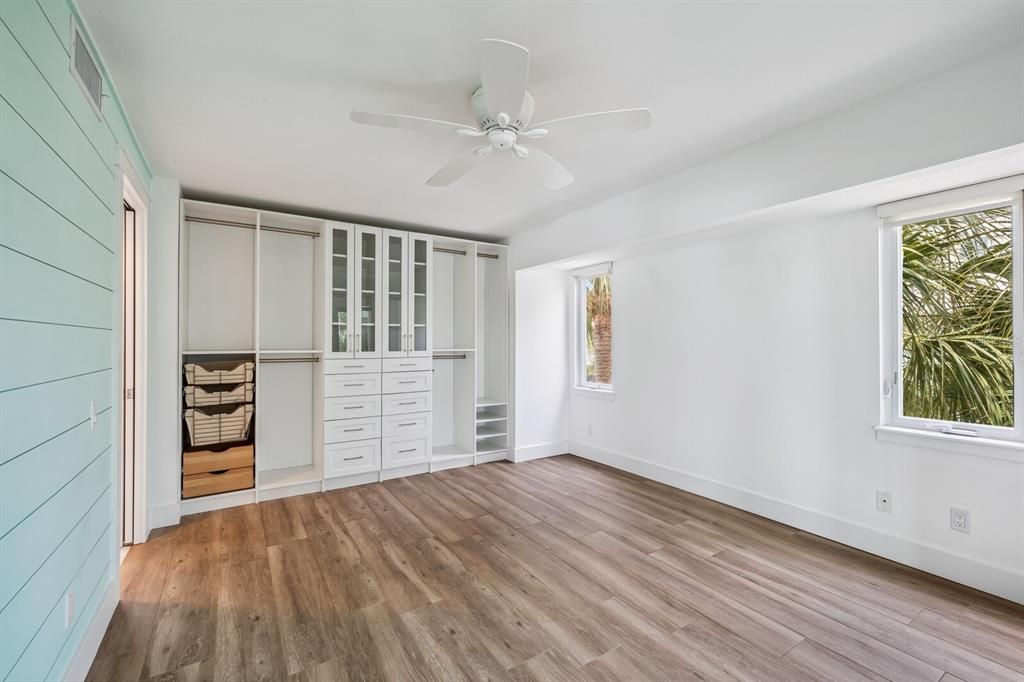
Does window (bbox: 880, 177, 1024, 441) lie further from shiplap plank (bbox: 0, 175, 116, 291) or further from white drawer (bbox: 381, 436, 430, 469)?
shiplap plank (bbox: 0, 175, 116, 291)

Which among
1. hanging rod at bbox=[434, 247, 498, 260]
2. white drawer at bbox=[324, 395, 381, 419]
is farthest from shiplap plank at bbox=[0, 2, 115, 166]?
hanging rod at bbox=[434, 247, 498, 260]

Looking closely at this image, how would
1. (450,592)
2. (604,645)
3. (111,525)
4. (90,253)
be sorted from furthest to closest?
1. (450,592)
2. (111,525)
3. (604,645)
4. (90,253)

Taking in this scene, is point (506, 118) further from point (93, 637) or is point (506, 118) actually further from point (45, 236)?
point (93, 637)

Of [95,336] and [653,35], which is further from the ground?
[653,35]

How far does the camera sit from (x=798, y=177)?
2650 millimetres

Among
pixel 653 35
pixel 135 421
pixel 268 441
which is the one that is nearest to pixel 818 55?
pixel 653 35

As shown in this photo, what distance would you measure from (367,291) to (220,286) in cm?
123

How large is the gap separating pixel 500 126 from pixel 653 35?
707 mm

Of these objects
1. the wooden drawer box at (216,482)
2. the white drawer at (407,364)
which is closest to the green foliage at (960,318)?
the white drawer at (407,364)

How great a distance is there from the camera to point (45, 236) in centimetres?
149

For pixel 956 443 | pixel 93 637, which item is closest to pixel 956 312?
pixel 956 443

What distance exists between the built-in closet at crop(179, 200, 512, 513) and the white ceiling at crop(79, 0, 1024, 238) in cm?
114

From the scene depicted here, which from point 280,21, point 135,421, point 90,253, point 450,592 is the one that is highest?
point 280,21

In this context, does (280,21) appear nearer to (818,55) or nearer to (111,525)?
(818,55)
